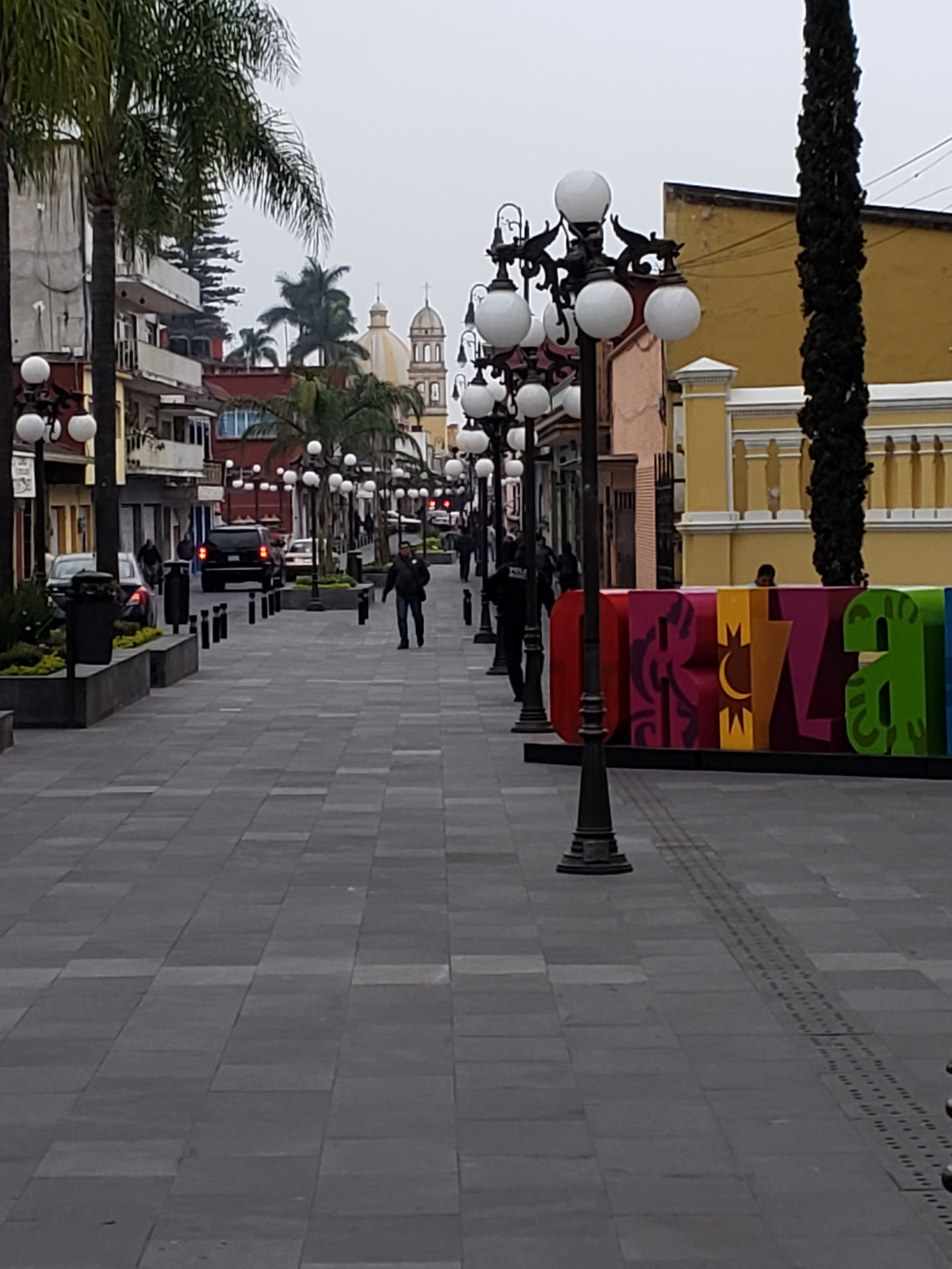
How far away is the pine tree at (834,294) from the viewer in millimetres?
18594

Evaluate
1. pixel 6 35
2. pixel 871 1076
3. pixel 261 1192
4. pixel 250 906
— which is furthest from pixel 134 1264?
pixel 6 35

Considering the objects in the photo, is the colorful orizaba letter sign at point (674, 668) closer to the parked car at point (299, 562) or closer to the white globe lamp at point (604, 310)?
the white globe lamp at point (604, 310)

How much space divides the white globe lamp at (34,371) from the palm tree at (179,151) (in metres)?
3.33

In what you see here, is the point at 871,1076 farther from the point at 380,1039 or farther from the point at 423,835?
the point at 423,835

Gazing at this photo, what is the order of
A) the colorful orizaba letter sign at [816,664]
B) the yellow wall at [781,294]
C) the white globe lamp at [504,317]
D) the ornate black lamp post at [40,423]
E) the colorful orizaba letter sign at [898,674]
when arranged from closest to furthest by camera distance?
the white globe lamp at [504,317], the colorful orizaba letter sign at [898,674], the colorful orizaba letter sign at [816,664], the yellow wall at [781,294], the ornate black lamp post at [40,423]

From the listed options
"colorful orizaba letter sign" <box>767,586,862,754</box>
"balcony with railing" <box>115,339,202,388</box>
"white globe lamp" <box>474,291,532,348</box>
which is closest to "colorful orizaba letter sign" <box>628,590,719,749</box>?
"colorful orizaba letter sign" <box>767,586,862,754</box>

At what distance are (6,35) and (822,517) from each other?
27.2ft

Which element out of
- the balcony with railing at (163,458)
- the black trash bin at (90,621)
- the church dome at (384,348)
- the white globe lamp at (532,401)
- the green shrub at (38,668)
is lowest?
the green shrub at (38,668)

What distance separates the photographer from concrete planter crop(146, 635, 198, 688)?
24.7m

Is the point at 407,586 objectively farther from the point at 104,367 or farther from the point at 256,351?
the point at 256,351

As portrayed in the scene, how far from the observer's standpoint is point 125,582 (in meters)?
32.9

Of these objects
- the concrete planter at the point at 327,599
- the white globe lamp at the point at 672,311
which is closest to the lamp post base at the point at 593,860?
the white globe lamp at the point at 672,311

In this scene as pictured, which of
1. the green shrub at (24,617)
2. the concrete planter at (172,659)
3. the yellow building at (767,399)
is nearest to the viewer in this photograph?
the yellow building at (767,399)

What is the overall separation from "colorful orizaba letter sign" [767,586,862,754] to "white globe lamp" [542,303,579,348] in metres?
2.61
